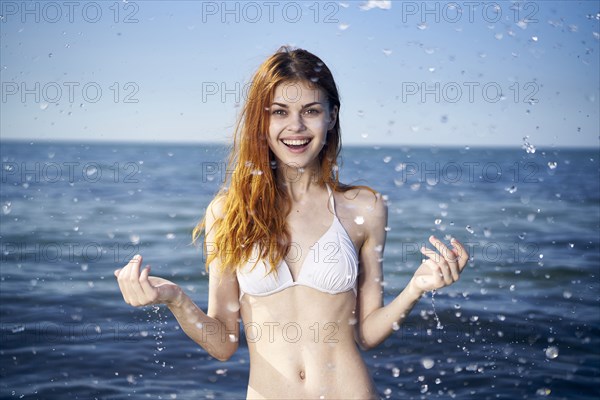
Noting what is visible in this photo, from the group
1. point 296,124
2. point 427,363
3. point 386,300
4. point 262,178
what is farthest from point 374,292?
point 386,300

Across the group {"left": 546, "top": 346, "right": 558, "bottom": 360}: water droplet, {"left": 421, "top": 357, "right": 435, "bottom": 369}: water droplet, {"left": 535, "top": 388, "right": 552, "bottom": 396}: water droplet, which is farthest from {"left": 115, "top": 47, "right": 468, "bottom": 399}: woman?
{"left": 546, "top": 346, "right": 558, "bottom": 360}: water droplet

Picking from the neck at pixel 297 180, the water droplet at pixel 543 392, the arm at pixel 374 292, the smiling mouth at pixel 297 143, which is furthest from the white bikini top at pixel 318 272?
→ the water droplet at pixel 543 392

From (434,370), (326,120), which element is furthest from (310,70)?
(434,370)

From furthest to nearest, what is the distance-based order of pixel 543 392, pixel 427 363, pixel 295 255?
pixel 427 363 → pixel 543 392 → pixel 295 255

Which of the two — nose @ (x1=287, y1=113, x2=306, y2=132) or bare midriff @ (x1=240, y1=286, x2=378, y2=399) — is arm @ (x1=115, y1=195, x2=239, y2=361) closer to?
bare midriff @ (x1=240, y1=286, x2=378, y2=399)

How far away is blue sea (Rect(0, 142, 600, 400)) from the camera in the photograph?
616 centimetres

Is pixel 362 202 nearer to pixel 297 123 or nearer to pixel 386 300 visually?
pixel 297 123

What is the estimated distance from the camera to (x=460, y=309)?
334 inches

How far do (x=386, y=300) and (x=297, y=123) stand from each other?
6081mm

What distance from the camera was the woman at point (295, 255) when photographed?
9.77 ft

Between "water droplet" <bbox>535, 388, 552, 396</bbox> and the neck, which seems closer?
the neck

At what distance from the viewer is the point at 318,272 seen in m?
2.98

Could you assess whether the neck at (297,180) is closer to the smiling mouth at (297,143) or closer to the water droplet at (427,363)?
the smiling mouth at (297,143)

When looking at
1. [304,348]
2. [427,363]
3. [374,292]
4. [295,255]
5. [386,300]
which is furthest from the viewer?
[386,300]
